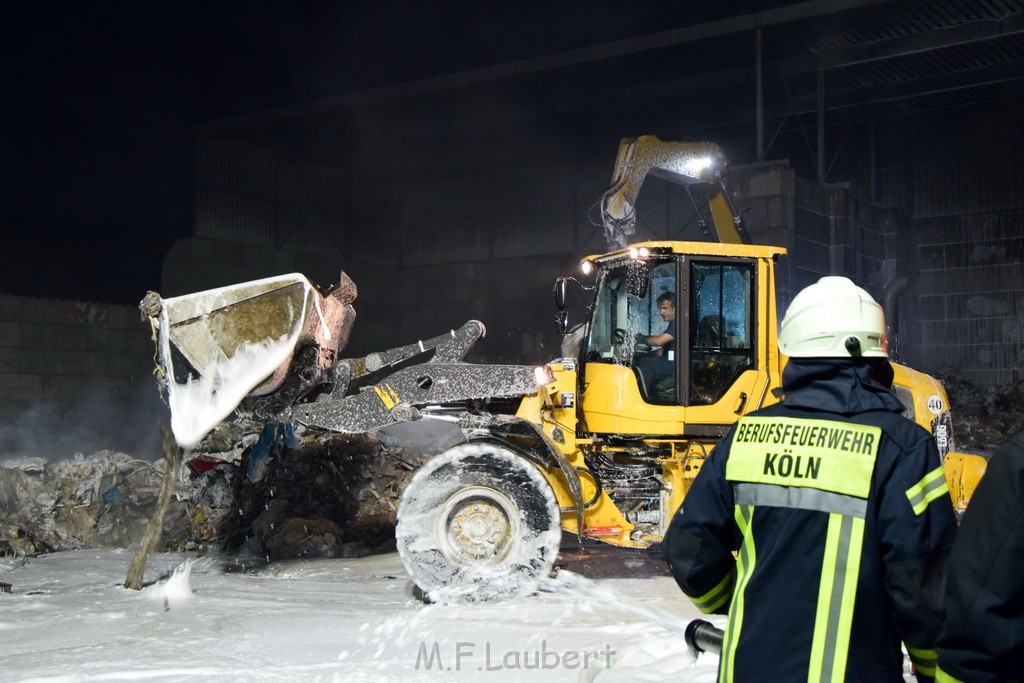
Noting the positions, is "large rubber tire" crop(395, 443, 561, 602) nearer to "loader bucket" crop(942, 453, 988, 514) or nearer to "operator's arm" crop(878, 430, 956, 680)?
"loader bucket" crop(942, 453, 988, 514)

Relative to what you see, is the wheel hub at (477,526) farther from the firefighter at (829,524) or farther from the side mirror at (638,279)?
the firefighter at (829,524)

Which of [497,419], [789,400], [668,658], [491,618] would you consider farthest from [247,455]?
[789,400]

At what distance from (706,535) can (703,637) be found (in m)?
0.34

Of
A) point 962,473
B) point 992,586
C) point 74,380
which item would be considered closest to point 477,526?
point 962,473

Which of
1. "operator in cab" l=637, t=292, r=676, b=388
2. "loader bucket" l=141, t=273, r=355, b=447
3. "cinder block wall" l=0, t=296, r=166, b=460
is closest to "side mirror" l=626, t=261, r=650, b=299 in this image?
"operator in cab" l=637, t=292, r=676, b=388

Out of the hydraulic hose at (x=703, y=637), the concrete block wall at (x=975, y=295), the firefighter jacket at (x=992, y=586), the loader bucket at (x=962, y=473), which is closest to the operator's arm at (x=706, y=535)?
the hydraulic hose at (x=703, y=637)

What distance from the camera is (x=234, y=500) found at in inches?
396

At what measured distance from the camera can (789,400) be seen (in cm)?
244

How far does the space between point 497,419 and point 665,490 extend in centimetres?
134

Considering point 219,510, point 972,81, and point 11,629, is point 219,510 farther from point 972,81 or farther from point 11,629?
point 972,81

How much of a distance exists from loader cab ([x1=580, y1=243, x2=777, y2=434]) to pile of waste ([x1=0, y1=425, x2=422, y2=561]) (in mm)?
3380

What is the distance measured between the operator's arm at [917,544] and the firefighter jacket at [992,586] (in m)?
0.33

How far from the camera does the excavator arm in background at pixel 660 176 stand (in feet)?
29.1

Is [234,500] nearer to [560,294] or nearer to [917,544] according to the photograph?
[560,294]
